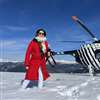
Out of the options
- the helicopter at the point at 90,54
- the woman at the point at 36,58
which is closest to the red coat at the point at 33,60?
the woman at the point at 36,58

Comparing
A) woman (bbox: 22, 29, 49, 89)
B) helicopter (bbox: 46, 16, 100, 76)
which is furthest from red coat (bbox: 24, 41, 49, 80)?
helicopter (bbox: 46, 16, 100, 76)

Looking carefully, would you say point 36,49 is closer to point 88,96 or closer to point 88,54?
point 88,96

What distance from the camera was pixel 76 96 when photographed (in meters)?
9.26

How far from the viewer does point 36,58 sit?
41.2 feet

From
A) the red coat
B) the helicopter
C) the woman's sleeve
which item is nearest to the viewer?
the woman's sleeve

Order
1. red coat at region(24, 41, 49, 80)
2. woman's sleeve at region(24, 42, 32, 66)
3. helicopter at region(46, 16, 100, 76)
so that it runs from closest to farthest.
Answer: woman's sleeve at region(24, 42, 32, 66) → red coat at region(24, 41, 49, 80) → helicopter at region(46, 16, 100, 76)

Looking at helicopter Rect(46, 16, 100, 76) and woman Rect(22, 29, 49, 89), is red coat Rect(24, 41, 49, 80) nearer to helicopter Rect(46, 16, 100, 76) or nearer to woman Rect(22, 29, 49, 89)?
woman Rect(22, 29, 49, 89)

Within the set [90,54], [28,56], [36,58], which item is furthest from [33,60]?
[90,54]

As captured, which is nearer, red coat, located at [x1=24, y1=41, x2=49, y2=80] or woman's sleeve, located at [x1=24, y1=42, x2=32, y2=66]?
woman's sleeve, located at [x1=24, y1=42, x2=32, y2=66]

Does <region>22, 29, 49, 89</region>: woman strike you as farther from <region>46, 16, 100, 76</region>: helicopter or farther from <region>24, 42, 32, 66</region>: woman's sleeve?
<region>46, 16, 100, 76</region>: helicopter

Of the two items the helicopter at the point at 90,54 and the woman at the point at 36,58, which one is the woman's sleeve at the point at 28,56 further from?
the helicopter at the point at 90,54

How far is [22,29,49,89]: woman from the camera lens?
12383 mm

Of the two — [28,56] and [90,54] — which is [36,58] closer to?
[28,56]

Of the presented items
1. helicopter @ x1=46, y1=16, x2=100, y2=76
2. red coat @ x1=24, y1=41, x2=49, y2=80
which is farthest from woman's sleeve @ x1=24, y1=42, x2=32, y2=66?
helicopter @ x1=46, y1=16, x2=100, y2=76
